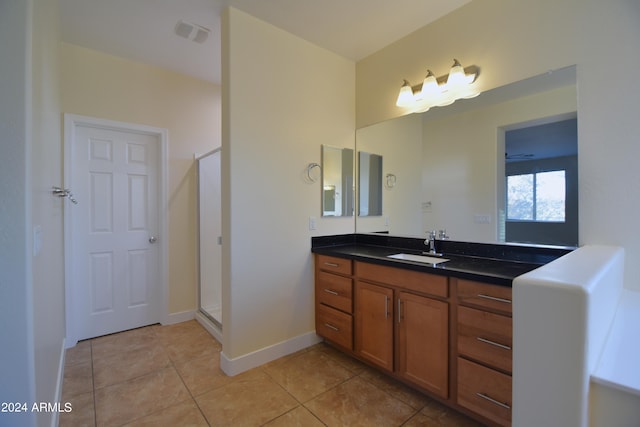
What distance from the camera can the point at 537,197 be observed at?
5.79ft

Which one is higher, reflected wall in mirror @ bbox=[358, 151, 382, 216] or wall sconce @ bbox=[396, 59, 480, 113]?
wall sconce @ bbox=[396, 59, 480, 113]

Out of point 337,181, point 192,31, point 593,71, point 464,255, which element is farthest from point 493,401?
point 192,31

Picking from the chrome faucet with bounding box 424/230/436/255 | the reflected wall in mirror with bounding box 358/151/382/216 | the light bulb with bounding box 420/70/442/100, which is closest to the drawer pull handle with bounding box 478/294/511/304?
the chrome faucet with bounding box 424/230/436/255

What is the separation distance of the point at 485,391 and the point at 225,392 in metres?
1.56

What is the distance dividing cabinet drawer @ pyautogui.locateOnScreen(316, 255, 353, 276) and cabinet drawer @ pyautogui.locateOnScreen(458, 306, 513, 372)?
0.86 meters

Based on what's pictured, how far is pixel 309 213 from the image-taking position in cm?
247

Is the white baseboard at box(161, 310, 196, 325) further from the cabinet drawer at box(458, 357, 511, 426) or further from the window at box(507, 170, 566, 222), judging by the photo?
the window at box(507, 170, 566, 222)

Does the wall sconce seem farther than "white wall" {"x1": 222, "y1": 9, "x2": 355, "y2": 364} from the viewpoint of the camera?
No

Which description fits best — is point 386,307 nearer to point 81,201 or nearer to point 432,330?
point 432,330

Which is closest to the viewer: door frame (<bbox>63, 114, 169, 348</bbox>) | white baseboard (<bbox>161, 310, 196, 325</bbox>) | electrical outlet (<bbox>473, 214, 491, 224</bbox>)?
electrical outlet (<bbox>473, 214, 491, 224</bbox>)

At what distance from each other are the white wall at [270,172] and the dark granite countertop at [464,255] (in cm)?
38

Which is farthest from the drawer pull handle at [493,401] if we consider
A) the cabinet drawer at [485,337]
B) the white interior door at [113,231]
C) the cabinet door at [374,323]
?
the white interior door at [113,231]

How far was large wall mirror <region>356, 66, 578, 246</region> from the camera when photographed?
165 cm

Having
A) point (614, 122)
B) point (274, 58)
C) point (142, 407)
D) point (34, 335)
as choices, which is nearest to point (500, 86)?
point (614, 122)
